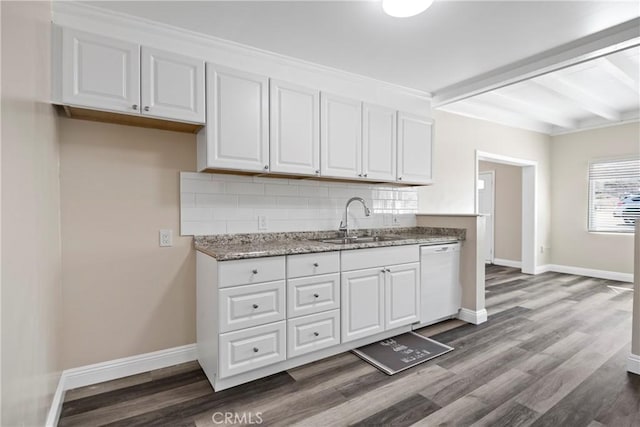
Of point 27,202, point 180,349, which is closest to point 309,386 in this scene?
point 180,349

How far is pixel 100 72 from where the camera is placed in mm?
1935

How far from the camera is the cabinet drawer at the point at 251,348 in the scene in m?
2.01

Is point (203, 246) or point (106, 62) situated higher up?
point (106, 62)

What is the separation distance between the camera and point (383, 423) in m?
1.74

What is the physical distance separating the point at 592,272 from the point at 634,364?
150 inches

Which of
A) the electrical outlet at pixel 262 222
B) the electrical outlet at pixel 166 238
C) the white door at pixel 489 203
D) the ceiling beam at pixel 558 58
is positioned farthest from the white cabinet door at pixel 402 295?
the white door at pixel 489 203

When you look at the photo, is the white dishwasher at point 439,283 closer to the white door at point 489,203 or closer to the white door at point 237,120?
the white door at point 237,120

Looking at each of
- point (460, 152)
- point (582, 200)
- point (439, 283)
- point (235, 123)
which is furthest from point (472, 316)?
point (582, 200)

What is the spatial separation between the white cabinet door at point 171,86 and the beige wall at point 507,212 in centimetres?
589

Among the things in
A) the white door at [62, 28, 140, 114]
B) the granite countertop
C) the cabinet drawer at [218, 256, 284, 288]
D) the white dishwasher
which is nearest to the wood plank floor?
the white dishwasher

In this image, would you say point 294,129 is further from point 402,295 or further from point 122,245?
point 402,295

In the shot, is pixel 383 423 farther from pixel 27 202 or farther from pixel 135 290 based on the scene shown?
pixel 27 202

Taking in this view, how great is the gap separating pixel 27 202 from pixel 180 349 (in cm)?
157

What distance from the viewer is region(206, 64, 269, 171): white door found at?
7.41 feet
